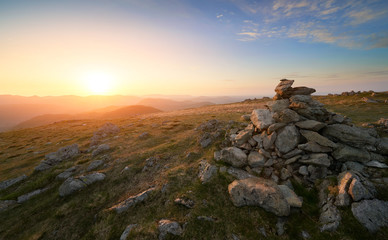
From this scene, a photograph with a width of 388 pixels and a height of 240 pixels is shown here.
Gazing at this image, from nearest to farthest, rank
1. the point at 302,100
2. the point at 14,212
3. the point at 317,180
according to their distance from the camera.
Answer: the point at 317,180, the point at 14,212, the point at 302,100

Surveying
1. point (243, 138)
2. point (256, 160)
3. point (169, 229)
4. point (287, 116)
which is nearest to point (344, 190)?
point (256, 160)

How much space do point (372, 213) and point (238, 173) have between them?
9520mm

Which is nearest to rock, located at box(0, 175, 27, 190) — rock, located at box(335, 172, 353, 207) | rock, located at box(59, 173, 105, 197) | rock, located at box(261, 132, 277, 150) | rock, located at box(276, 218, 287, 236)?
rock, located at box(59, 173, 105, 197)

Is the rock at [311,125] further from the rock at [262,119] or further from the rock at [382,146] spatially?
the rock at [382,146]

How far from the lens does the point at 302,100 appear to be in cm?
1903

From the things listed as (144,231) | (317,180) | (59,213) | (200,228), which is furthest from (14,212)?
(317,180)

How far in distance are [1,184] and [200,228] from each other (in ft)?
99.4

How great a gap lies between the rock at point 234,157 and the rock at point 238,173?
0.57 m

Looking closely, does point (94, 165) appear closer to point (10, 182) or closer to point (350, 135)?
point (10, 182)

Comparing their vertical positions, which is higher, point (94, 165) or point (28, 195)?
point (94, 165)

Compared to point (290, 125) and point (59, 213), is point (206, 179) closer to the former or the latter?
point (290, 125)

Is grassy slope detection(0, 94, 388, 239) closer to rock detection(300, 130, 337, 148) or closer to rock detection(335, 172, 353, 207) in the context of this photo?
rock detection(335, 172, 353, 207)

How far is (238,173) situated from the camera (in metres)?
16.2

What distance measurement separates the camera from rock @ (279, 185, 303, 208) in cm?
1206
